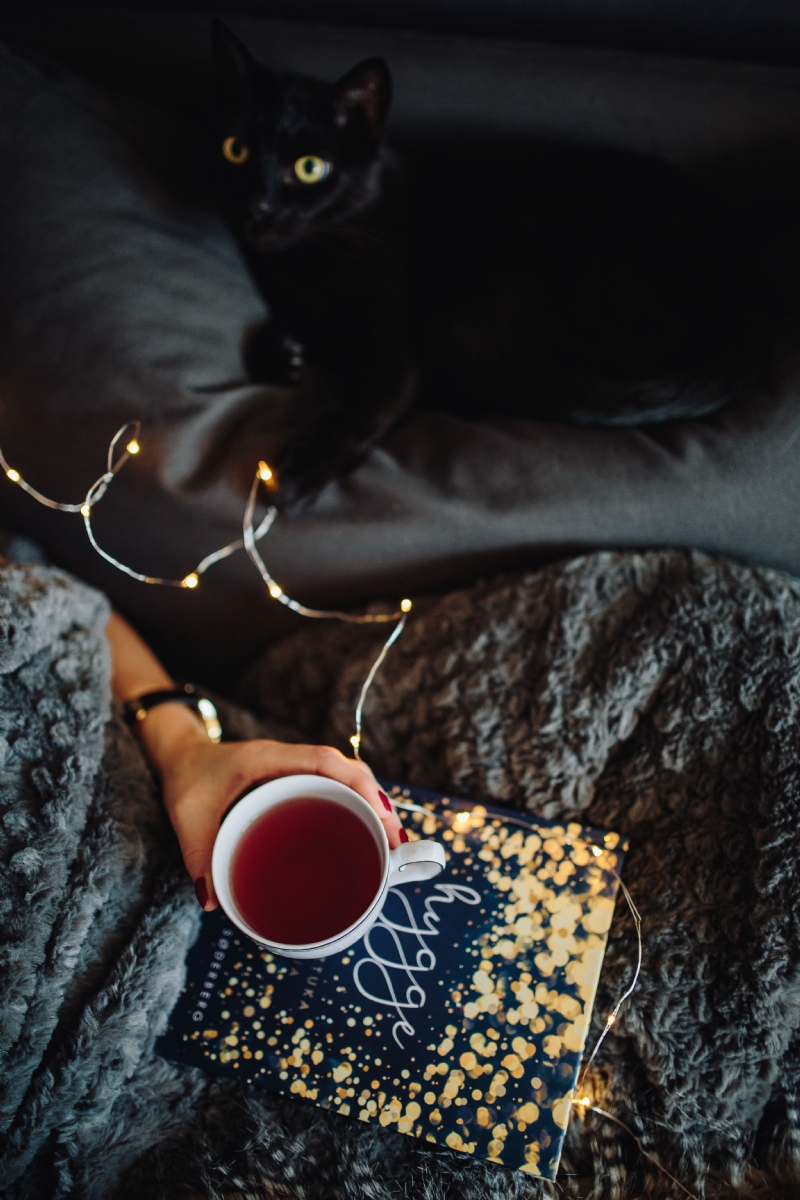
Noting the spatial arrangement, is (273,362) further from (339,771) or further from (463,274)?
(339,771)

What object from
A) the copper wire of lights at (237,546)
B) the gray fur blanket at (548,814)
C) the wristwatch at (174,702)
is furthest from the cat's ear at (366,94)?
the wristwatch at (174,702)

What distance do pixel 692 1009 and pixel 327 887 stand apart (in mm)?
330

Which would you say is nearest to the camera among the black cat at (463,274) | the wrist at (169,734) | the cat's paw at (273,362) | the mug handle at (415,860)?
the mug handle at (415,860)

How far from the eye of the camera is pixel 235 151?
2.71ft

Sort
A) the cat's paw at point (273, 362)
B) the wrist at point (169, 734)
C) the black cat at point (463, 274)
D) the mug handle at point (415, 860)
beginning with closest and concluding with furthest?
the mug handle at point (415, 860) < the wrist at point (169, 734) < the black cat at point (463, 274) < the cat's paw at point (273, 362)

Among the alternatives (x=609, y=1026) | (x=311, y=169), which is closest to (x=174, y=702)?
(x=609, y=1026)

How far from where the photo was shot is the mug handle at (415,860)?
0.47 m

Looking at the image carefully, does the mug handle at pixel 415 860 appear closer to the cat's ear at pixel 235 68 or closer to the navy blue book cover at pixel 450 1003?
the navy blue book cover at pixel 450 1003

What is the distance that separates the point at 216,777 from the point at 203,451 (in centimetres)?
39

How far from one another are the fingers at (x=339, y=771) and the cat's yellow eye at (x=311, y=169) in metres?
0.72

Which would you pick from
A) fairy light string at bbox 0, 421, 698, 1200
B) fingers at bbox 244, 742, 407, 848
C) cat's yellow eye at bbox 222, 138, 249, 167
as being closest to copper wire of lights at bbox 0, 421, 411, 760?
fairy light string at bbox 0, 421, 698, 1200

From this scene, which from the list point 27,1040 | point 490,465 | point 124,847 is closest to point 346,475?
point 490,465

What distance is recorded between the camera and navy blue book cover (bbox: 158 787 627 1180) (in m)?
0.54

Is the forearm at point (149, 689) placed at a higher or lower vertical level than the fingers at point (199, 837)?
lower
